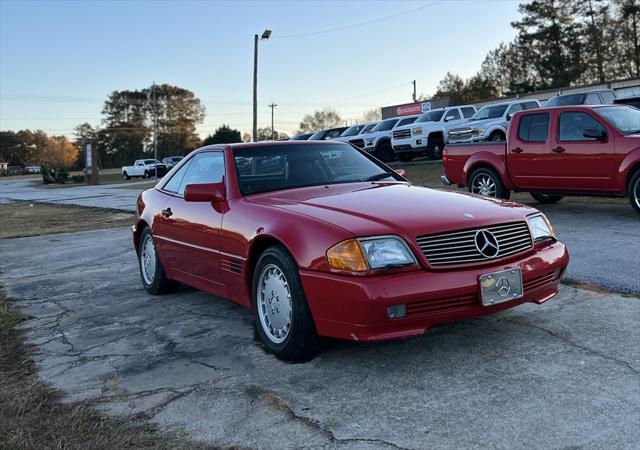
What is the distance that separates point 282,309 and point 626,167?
6.62 metres

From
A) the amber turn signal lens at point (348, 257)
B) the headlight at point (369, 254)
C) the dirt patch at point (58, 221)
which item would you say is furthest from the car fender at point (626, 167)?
the dirt patch at point (58, 221)

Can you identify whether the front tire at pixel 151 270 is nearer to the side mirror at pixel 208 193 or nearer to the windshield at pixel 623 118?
the side mirror at pixel 208 193

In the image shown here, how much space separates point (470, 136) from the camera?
18.0 metres

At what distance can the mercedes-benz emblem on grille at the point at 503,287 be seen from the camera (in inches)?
136

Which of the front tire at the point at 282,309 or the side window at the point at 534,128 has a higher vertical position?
the side window at the point at 534,128

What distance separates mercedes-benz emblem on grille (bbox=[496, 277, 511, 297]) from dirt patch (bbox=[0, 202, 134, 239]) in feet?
35.0

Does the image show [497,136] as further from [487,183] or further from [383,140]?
[487,183]

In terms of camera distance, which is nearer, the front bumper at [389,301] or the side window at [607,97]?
the front bumper at [389,301]

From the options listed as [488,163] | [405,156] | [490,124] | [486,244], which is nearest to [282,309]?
[486,244]

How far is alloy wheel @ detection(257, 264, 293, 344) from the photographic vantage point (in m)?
3.73

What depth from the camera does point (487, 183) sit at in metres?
10.4

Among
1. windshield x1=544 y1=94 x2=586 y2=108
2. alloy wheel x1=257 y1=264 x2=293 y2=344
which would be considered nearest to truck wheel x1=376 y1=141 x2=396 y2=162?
windshield x1=544 y1=94 x2=586 y2=108

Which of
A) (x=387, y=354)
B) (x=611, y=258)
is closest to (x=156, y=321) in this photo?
(x=387, y=354)

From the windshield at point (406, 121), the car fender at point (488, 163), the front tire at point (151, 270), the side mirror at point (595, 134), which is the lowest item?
the front tire at point (151, 270)
